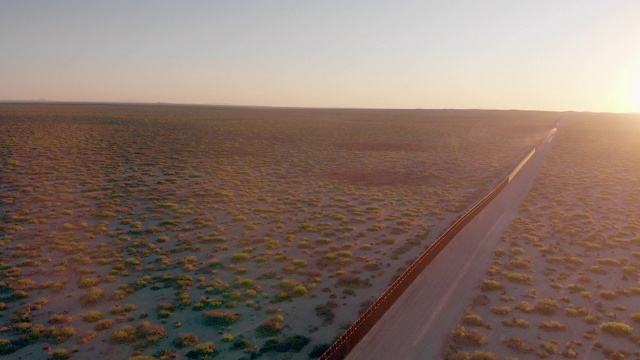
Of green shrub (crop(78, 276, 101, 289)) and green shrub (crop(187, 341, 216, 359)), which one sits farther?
green shrub (crop(78, 276, 101, 289))

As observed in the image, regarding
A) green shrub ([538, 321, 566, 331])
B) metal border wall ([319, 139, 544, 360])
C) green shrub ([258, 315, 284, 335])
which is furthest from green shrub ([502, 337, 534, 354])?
green shrub ([258, 315, 284, 335])

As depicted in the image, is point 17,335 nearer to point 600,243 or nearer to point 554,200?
point 600,243

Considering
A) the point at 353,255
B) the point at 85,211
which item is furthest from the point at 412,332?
the point at 85,211

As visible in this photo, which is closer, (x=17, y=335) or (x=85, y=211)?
(x=17, y=335)

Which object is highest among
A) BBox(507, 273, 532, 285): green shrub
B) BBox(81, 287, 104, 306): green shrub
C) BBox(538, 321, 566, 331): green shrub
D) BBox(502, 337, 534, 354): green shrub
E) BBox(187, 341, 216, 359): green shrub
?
BBox(507, 273, 532, 285): green shrub

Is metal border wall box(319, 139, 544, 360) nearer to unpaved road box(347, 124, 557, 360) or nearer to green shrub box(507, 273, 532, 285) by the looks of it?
unpaved road box(347, 124, 557, 360)

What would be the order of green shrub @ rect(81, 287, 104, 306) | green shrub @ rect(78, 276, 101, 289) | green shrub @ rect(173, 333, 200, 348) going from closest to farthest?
1. green shrub @ rect(173, 333, 200, 348)
2. green shrub @ rect(81, 287, 104, 306)
3. green shrub @ rect(78, 276, 101, 289)

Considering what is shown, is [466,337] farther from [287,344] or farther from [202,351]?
[202,351]
